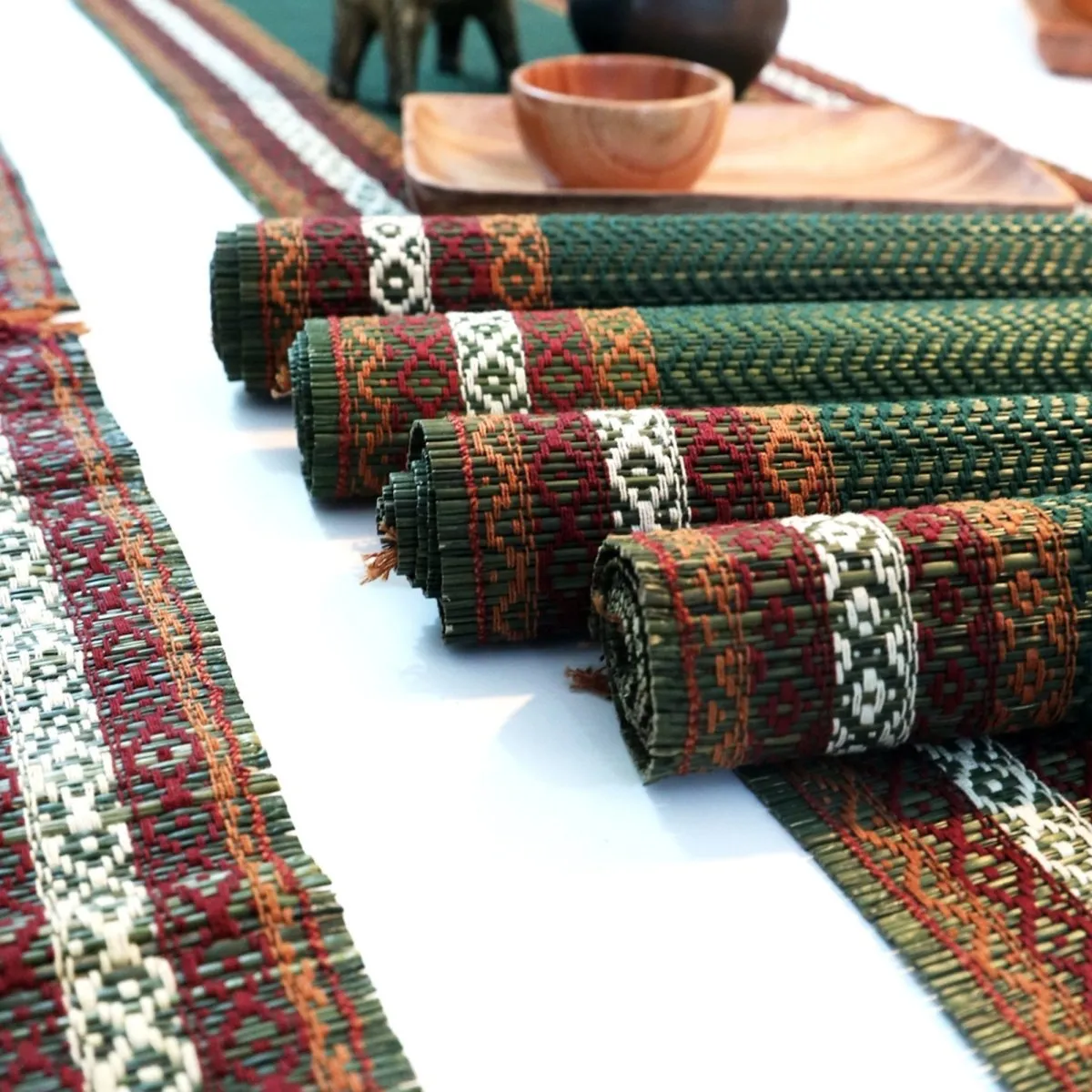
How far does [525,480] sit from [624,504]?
42mm

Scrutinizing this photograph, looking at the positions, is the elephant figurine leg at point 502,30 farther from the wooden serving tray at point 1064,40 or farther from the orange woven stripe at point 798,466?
the orange woven stripe at point 798,466

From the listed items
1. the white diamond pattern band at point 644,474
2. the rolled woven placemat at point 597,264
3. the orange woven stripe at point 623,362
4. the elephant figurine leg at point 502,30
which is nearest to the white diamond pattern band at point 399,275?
the rolled woven placemat at point 597,264

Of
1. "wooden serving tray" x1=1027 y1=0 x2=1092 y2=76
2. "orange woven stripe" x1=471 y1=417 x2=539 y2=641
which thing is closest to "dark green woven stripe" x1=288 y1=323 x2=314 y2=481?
"orange woven stripe" x1=471 y1=417 x2=539 y2=641

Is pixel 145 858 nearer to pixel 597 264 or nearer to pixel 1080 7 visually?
pixel 597 264

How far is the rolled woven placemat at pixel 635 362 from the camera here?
2.30 feet

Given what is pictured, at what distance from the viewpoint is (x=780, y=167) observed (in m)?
1.15

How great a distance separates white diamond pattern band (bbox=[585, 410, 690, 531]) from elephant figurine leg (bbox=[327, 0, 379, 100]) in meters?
0.84

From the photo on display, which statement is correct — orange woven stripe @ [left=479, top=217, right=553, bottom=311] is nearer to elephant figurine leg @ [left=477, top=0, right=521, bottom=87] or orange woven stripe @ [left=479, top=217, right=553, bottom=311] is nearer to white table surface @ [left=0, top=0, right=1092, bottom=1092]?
white table surface @ [left=0, top=0, right=1092, bottom=1092]

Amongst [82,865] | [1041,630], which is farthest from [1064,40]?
[82,865]

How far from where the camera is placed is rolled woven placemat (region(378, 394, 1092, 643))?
598mm

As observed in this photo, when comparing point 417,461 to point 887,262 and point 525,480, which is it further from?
point 887,262

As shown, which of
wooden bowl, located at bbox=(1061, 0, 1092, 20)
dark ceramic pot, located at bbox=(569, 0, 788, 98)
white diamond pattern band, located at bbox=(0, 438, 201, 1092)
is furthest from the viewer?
wooden bowl, located at bbox=(1061, 0, 1092, 20)

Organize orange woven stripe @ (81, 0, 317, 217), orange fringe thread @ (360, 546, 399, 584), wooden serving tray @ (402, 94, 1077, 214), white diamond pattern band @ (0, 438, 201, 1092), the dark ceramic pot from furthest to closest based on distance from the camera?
the dark ceramic pot
orange woven stripe @ (81, 0, 317, 217)
wooden serving tray @ (402, 94, 1077, 214)
orange fringe thread @ (360, 546, 399, 584)
white diamond pattern band @ (0, 438, 201, 1092)

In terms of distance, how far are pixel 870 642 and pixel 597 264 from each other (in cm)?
36
